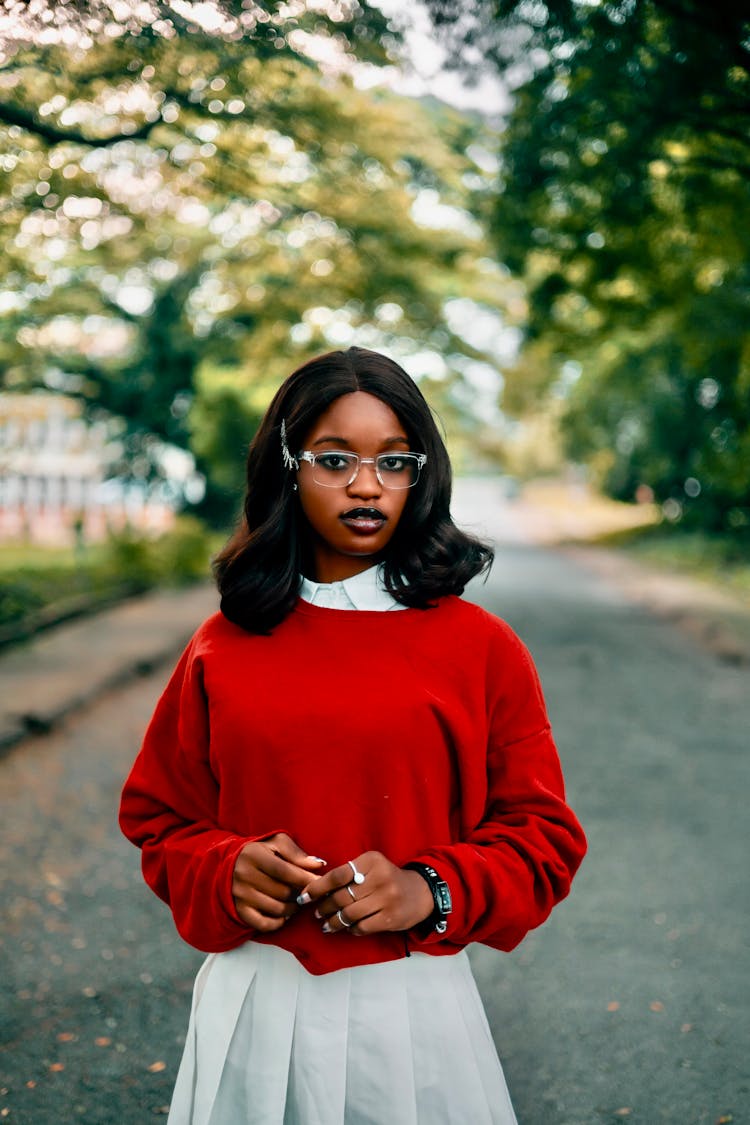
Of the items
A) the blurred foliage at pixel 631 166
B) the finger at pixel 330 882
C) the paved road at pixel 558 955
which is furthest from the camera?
the blurred foliage at pixel 631 166

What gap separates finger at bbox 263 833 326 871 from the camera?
164cm

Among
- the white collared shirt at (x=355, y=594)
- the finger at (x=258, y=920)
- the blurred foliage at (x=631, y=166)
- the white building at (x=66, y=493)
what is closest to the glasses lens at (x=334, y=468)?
the white collared shirt at (x=355, y=594)

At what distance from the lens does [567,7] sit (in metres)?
5.46

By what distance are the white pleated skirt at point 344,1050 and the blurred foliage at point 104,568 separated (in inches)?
387

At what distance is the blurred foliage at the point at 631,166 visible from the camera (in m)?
5.99

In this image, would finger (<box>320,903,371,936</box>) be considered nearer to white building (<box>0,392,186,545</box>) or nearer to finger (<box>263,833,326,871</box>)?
finger (<box>263,833,326,871</box>)

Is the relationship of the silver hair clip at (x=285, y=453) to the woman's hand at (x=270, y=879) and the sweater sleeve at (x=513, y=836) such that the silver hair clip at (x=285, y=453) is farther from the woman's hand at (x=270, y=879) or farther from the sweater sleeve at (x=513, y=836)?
the woman's hand at (x=270, y=879)

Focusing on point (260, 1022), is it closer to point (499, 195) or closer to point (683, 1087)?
point (683, 1087)

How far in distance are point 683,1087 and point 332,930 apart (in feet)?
6.59

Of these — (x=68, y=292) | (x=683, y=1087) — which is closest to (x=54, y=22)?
(x=683, y=1087)

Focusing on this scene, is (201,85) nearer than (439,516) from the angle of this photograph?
No

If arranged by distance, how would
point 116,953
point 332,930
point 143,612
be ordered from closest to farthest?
point 332,930 → point 116,953 → point 143,612

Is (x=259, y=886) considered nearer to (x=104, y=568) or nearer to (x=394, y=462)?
(x=394, y=462)

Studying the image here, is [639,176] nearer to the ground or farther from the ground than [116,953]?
farther from the ground
